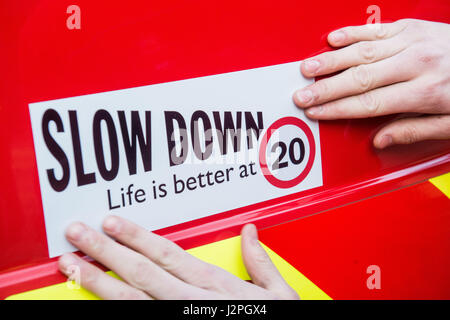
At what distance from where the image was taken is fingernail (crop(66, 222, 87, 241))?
73 centimetres

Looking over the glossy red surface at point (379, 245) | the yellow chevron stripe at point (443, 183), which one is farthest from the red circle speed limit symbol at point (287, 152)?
the yellow chevron stripe at point (443, 183)

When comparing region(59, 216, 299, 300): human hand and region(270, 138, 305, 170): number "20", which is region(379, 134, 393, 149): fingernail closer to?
region(270, 138, 305, 170): number "20"

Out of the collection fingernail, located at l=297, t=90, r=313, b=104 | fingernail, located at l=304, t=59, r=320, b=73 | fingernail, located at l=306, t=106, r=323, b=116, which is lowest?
fingernail, located at l=306, t=106, r=323, b=116

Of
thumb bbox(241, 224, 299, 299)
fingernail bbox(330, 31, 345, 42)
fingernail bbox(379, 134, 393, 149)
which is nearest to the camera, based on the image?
thumb bbox(241, 224, 299, 299)

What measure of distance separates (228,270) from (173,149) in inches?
11.9

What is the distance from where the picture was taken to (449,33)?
3.84 feet

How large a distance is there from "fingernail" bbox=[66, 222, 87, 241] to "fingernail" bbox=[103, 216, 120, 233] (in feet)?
0.13

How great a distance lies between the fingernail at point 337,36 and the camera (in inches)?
38.3

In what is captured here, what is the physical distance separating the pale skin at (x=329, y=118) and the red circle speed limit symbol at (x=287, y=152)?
0.17 feet

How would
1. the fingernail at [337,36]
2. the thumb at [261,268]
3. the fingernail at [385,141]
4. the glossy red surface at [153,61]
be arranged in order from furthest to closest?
the fingernail at [385,141]
the fingernail at [337,36]
the thumb at [261,268]
the glossy red surface at [153,61]

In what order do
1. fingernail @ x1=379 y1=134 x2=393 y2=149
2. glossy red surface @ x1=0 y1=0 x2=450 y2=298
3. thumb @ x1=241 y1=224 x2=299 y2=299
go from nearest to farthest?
glossy red surface @ x1=0 y1=0 x2=450 y2=298
thumb @ x1=241 y1=224 x2=299 y2=299
fingernail @ x1=379 y1=134 x2=393 y2=149

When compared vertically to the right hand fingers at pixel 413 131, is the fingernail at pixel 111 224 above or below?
below

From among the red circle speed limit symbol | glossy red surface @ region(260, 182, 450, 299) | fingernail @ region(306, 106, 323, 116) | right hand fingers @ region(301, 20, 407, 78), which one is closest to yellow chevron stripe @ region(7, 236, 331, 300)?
glossy red surface @ region(260, 182, 450, 299)

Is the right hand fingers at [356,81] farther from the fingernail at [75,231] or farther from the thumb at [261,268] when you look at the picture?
the fingernail at [75,231]
